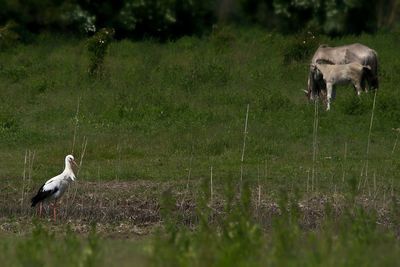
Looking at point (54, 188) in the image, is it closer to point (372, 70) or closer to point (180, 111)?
point (180, 111)

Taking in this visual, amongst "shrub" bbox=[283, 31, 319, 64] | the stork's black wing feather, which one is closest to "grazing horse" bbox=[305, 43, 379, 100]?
"shrub" bbox=[283, 31, 319, 64]

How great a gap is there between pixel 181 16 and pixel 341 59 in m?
9.46

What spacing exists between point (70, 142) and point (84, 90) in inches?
184

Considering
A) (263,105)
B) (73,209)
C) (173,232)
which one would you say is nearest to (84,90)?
(263,105)

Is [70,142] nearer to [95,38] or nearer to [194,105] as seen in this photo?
[194,105]

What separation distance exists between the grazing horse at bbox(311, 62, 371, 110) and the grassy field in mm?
577

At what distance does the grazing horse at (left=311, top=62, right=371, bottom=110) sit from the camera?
939 inches

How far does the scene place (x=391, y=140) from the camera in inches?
810

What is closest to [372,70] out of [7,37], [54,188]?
[7,37]

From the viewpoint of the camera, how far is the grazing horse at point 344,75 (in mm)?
23839

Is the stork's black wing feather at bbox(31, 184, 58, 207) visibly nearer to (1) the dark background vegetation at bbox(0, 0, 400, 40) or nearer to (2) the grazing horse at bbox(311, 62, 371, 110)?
(2) the grazing horse at bbox(311, 62, 371, 110)

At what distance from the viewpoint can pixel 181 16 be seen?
3400 centimetres

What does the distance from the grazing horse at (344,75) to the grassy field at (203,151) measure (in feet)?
1.89

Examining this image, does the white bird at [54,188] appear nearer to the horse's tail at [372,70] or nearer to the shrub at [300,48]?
the horse's tail at [372,70]
